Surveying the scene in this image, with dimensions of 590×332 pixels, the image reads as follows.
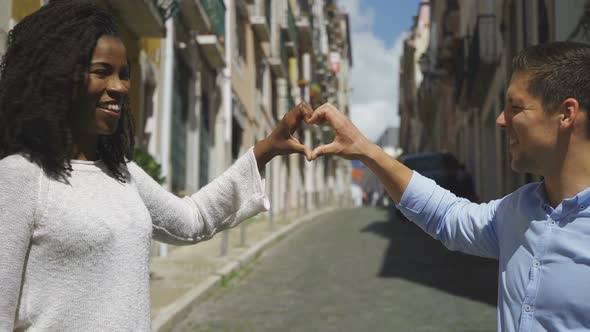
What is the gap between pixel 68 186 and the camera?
1.92 m

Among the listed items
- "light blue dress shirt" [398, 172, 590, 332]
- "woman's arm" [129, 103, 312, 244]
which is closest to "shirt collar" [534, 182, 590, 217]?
"light blue dress shirt" [398, 172, 590, 332]

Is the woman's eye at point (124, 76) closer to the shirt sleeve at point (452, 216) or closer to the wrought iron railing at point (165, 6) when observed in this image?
the shirt sleeve at point (452, 216)

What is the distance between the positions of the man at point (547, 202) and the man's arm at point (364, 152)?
28 centimetres

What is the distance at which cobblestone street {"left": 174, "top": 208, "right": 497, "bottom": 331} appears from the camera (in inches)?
270

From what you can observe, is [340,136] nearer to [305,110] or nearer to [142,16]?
[305,110]

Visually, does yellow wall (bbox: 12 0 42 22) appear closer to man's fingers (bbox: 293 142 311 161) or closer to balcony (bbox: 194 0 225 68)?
man's fingers (bbox: 293 142 311 161)

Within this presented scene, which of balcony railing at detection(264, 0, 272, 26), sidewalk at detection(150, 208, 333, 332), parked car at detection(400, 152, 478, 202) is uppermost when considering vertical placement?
balcony railing at detection(264, 0, 272, 26)

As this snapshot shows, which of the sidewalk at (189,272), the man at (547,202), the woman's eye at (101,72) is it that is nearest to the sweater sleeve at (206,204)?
the woman's eye at (101,72)

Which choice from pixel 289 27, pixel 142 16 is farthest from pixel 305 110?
pixel 289 27

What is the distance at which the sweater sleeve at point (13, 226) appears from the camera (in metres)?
1.75

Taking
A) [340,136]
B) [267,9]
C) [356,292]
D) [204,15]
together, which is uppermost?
[267,9]

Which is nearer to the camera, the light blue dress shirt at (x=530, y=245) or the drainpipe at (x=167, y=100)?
the light blue dress shirt at (x=530, y=245)

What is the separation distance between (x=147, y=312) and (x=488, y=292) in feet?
23.6

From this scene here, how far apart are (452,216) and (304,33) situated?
109ft
